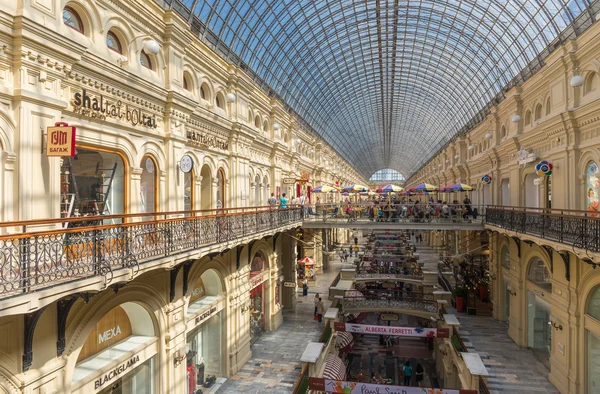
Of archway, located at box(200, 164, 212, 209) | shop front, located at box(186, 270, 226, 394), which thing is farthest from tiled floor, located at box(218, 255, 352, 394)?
archway, located at box(200, 164, 212, 209)

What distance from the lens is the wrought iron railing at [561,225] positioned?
35.6 feet

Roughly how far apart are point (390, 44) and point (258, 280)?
26.6 m

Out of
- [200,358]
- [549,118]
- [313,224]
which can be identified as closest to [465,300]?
[313,224]

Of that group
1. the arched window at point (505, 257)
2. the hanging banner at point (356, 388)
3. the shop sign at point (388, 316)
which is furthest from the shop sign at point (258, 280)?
the arched window at point (505, 257)

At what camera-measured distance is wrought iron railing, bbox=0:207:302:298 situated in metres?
5.99

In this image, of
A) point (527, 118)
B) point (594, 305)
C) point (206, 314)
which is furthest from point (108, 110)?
point (527, 118)

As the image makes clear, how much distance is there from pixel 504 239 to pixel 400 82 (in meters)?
29.0

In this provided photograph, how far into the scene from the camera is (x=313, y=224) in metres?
24.9

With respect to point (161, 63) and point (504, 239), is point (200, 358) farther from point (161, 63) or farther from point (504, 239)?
point (504, 239)

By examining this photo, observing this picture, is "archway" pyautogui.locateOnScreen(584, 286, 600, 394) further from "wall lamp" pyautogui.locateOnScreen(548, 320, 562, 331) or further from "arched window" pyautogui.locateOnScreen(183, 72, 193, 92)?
"arched window" pyautogui.locateOnScreen(183, 72, 193, 92)

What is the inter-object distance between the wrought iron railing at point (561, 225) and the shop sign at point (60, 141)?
1245 cm

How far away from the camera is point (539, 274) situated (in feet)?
58.0

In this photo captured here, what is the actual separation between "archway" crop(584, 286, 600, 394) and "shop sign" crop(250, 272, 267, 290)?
12971 mm

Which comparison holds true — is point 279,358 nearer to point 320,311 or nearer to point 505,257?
point 320,311
